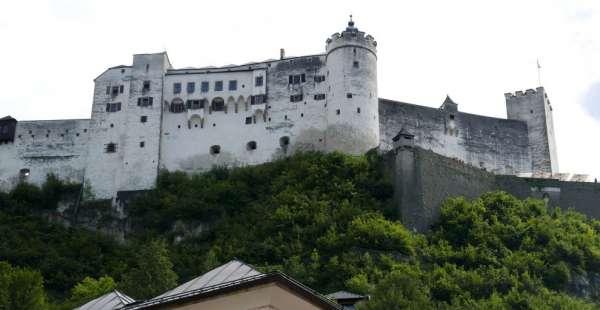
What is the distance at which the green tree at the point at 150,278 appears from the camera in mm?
33281

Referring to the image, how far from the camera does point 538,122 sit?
55.6 metres

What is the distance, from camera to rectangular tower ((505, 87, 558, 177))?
177 feet

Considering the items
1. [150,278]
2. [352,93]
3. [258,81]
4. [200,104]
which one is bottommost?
[150,278]

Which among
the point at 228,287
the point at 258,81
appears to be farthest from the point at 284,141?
the point at 228,287

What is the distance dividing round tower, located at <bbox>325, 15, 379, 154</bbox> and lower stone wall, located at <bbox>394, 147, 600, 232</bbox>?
10.0ft

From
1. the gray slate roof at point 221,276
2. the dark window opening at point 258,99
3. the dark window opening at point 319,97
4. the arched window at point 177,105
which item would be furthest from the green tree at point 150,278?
the gray slate roof at point 221,276

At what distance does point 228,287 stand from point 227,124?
38.5 m

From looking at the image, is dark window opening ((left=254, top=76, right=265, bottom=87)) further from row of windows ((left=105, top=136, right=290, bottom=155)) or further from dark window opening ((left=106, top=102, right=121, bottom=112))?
dark window opening ((left=106, top=102, right=121, bottom=112))

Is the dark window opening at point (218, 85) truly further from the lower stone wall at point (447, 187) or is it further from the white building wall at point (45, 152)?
the lower stone wall at point (447, 187)

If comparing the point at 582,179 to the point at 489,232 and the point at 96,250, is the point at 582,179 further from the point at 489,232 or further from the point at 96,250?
the point at 96,250

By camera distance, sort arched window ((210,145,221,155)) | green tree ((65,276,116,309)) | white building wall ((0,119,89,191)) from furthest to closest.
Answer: white building wall ((0,119,89,191)) < arched window ((210,145,221,155)) < green tree ((65,276,116,309))

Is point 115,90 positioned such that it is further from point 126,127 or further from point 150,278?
point 150,278

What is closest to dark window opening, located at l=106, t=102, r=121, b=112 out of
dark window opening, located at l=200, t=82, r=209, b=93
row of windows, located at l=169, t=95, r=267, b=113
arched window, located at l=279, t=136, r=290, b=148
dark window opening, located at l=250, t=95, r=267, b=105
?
row of windows, located at l=169, t=95, r=267, b=113

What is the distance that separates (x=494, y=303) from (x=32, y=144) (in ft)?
88.0
